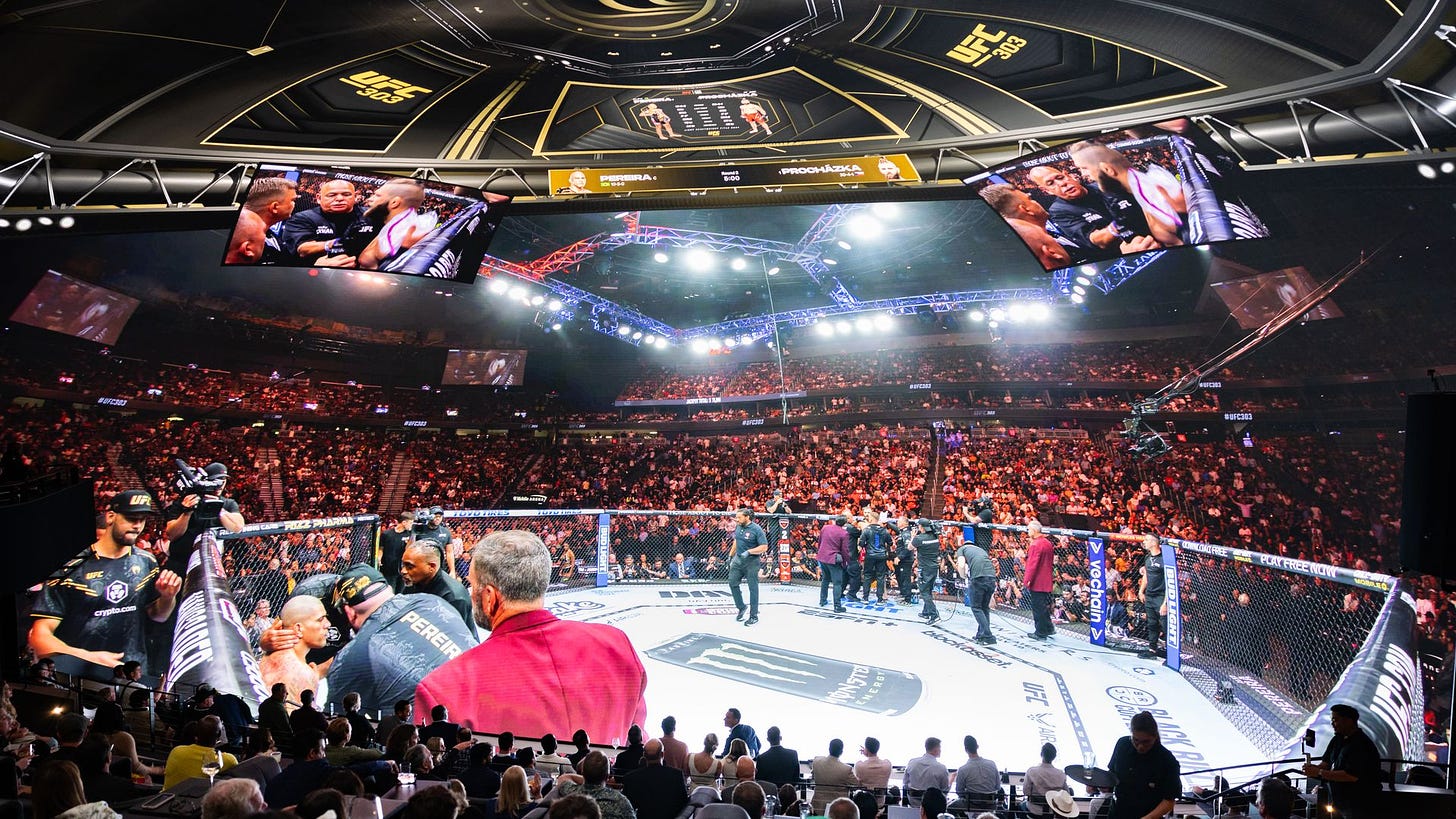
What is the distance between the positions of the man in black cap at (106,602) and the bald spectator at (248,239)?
355cm

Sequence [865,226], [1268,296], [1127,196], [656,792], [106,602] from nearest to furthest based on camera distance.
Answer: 1. [656,792]
2. [1127,196]
3. [106,602]
4. [1268,296]
5. [865,226]

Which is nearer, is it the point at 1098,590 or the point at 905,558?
the point at 1098,590

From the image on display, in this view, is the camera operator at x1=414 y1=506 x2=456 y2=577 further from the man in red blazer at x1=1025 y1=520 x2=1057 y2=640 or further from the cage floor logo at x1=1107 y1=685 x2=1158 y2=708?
the cage floor logo at x1=1107 y1=685 x2=1158 y2=708

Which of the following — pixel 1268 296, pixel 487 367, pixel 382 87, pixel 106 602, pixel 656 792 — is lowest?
pixel 106 602

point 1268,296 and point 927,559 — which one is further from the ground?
point 1268,296

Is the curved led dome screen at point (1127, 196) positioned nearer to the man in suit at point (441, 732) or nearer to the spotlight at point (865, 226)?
the spotlight at point (865, 226)

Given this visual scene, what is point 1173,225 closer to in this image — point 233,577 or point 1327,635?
point 1327,635

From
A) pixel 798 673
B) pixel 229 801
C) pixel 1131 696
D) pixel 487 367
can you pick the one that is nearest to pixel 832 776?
pixel 229 801

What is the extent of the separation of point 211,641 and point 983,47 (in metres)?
10.8

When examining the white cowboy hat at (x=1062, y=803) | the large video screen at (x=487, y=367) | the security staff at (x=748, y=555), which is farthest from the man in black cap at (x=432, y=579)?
the large video screen at (x=487, y=367)

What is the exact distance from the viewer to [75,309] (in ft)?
53.7

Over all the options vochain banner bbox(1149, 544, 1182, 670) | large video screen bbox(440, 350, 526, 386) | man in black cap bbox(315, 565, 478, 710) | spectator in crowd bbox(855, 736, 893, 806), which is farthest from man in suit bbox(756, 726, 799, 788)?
large video screen bbox(440, 350, 526, 386)

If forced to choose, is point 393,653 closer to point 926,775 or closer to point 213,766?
point 213,766

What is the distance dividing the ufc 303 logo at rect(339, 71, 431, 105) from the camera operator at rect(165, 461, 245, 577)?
604 cm
